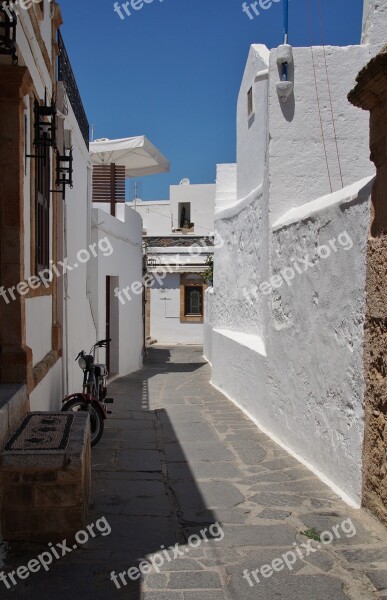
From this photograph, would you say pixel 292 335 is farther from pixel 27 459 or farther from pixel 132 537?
pixel 27 459

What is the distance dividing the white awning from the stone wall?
12556mm

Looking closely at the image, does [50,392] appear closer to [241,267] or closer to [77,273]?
[77,273]

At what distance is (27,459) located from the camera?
12.2 ft

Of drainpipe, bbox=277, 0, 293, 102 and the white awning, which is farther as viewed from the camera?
the white awning

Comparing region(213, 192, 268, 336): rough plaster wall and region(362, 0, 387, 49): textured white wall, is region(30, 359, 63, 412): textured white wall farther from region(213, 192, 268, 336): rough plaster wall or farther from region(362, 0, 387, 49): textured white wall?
region(362, 0, 387, 49): textured white wall

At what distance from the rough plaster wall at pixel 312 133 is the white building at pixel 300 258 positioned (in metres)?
0.01

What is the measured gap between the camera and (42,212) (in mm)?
6387

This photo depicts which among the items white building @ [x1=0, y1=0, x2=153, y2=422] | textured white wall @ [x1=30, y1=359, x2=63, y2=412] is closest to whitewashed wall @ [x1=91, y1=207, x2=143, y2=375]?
white building @ [x1=0, y1=0, x2=153, y2=422]

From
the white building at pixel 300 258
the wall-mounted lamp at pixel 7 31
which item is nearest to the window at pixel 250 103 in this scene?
the white building at pixel 300 258

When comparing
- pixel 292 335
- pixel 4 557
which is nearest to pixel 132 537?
pixel 4 557

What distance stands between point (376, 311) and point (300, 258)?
2133mm

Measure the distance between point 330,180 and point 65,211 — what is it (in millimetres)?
3352

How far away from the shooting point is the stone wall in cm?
410

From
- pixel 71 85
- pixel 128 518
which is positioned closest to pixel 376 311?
pixel 128 518
